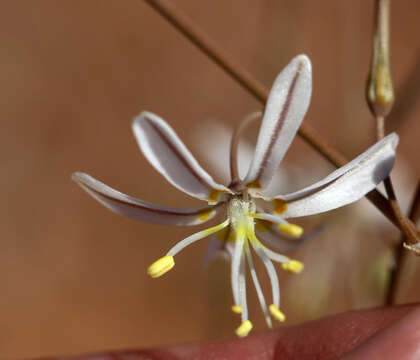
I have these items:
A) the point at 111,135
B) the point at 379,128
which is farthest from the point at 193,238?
the point at 111,135

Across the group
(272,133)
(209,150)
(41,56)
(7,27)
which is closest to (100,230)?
(41,56)

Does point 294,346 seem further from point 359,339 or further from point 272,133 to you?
point 272,133

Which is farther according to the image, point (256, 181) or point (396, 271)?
point (396, 271)

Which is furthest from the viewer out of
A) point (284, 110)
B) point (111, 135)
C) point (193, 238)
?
point (111, 135)

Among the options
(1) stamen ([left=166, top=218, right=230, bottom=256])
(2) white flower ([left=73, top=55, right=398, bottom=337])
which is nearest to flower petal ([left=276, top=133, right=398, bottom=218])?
(2) white flower ([left=73, top=55, right=398, bottom=337])

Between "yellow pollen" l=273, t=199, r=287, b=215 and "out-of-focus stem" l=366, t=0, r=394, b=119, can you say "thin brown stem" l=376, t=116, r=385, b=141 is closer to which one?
"out-of-focus stem" l=366, t=0, r=394, b=119

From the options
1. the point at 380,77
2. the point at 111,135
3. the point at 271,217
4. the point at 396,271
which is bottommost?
the point at 396,271

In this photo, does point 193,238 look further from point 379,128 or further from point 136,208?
point 379,128
